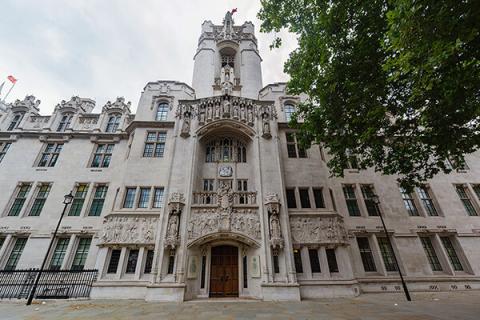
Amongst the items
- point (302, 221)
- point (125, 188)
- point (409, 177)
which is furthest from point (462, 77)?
point (125, 188)

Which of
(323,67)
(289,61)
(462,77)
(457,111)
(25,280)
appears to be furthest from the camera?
(25,280)

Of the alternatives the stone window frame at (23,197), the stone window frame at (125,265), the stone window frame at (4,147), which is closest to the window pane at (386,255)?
the stone window frame at (125,265)

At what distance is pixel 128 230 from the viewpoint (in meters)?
13.3

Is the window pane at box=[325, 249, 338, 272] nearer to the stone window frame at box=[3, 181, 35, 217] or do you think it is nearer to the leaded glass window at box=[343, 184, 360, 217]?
the leaded glass window at box=[343, 184, 360, 217]

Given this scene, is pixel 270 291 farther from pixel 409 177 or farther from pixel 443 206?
pixel 443 206

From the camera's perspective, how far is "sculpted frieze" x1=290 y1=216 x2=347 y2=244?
1329 centimetres

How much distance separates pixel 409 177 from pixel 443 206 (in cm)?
1001

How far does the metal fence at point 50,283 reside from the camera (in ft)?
39.1

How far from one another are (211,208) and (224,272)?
434cm

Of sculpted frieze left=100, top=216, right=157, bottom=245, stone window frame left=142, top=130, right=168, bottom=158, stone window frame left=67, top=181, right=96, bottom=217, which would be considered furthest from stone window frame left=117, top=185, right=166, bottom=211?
stone window frame left=67, top=181, right=96, bottom=217

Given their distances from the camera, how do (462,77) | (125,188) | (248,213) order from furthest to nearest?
(125,188) → (248,213) → (462,77)

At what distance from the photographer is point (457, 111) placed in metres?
8.15

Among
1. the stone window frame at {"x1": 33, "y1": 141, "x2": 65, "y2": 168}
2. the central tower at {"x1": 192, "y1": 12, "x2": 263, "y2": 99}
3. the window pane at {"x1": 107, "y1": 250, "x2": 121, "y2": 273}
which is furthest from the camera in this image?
the central tower at {"x1": 192, "y1": 12, "x2": 263, "y2": 99}

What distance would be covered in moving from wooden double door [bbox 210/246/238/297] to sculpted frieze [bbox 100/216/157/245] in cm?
452
